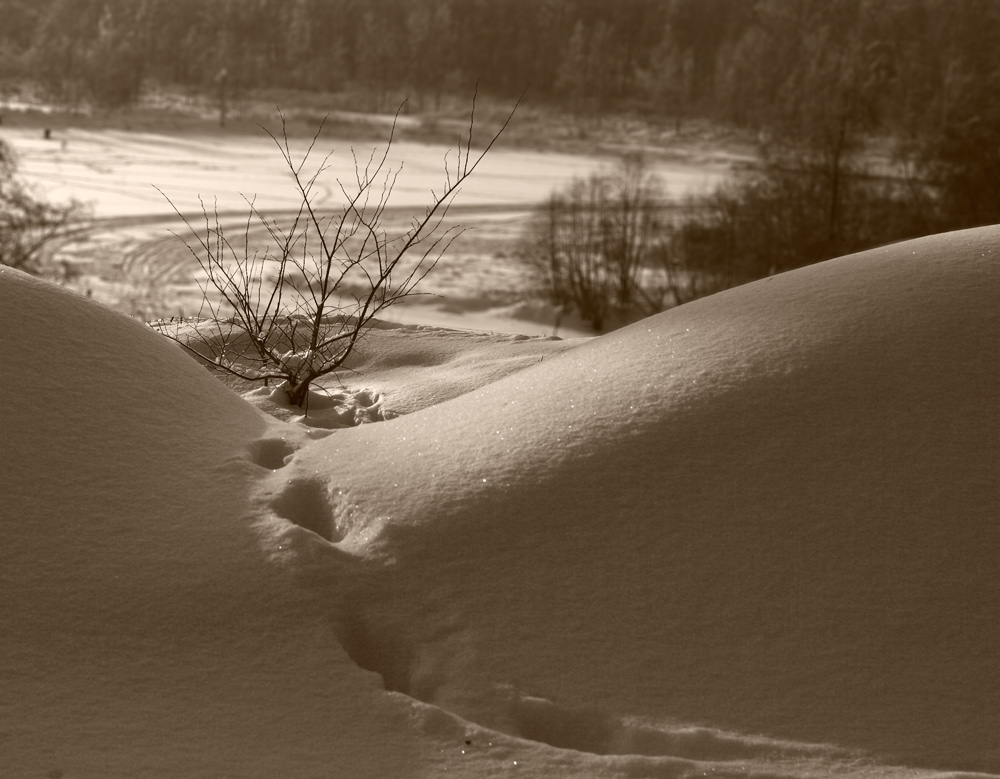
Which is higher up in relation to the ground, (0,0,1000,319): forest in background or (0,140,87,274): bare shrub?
(0,0,1000,319): forest in background

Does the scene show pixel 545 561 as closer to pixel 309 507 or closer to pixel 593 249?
pixel 309 507

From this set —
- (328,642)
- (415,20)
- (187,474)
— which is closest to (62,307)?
(187,474)

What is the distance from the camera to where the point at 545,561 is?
3.19 meters

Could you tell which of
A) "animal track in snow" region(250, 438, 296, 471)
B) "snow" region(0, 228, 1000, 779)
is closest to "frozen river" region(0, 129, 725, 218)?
"animal track in snow" region(250, 438, 296, 471)

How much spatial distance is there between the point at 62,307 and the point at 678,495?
7.99ft

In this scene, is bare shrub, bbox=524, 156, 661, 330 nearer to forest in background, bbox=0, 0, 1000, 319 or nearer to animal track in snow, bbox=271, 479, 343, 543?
forest in background, bbox=0, 0, 1000, 319

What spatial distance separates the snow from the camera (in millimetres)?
2652

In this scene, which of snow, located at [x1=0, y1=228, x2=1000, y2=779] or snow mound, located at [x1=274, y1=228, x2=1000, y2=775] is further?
snow mound, located at [x1=274, y1=228, x2=1000, y2=775]

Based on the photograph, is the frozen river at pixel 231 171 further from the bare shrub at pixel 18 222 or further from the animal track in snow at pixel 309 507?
the animal track in snow at pixel 309 507

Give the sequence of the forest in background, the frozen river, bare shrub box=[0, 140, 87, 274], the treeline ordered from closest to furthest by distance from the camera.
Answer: bare shrub box=[0, 140, 87, 274] → the forest in background → the frozen river → the treeline

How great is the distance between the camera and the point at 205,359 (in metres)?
6.28

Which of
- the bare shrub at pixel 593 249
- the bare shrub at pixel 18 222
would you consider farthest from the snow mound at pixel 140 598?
the bare shrub at pixel 593 249

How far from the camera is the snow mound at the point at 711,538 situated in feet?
9.05

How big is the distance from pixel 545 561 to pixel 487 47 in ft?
201
